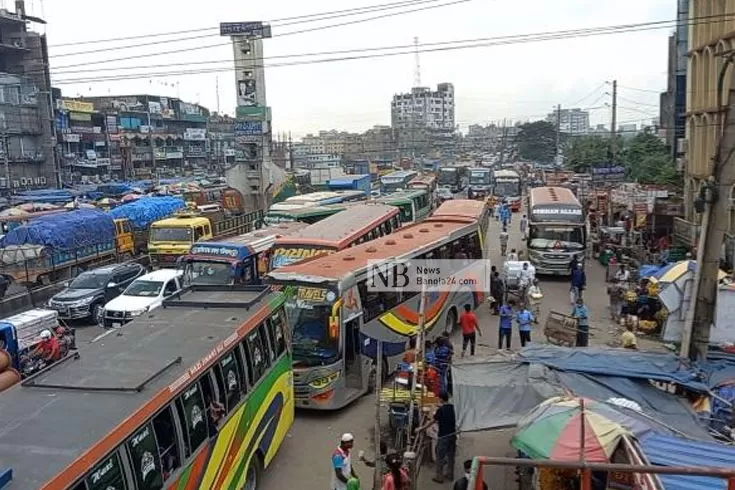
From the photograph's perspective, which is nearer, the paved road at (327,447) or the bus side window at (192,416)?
the bus side window at (192,416)

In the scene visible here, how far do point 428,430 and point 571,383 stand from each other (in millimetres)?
2229

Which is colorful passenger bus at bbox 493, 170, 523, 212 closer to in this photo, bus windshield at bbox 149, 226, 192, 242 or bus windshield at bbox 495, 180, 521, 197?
bus windshield at bbox 495, 180, 521, 197

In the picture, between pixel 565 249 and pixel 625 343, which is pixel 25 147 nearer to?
pixel 565 249

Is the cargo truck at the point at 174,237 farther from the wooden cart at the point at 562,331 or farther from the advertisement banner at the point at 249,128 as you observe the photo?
the advertisement banner at the point at 249,128

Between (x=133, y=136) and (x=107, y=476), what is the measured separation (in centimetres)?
9567

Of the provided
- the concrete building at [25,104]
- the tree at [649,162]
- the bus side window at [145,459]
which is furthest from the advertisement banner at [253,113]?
the bus side window at [145,459]

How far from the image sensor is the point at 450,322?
17.9 m

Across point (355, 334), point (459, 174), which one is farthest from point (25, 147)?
point (355, 334)

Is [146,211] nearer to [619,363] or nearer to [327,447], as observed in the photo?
[327,447]

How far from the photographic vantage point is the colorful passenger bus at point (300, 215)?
1089 inches

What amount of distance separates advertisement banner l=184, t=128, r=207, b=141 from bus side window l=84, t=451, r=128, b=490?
108636mm

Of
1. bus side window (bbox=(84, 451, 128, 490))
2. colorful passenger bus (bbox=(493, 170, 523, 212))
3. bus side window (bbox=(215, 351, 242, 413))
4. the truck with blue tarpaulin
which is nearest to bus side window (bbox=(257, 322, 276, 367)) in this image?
bus side window (bbox=(215, 351, 242, 413))

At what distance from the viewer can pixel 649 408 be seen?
8.76 m

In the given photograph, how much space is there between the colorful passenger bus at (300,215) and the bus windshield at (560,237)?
7885 mm
